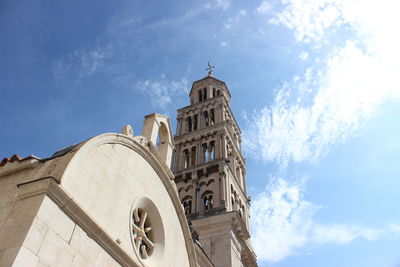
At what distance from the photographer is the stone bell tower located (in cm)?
2456

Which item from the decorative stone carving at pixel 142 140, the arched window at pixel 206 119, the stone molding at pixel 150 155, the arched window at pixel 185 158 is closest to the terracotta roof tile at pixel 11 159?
the stone molding at pixel 150 155

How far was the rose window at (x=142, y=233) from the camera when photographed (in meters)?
10.9

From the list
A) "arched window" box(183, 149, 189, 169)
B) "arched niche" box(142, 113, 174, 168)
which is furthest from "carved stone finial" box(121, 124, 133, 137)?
"arched window" box(183, 149, 189, 169)

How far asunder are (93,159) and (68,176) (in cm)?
126

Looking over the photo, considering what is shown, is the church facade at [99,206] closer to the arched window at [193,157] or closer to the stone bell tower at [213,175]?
the stone bell tower at [213,175]

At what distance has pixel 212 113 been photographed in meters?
37.9

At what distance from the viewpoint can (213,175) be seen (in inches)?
1186

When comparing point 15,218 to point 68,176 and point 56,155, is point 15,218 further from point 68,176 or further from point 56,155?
point 56,155

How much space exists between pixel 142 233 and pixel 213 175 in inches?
757

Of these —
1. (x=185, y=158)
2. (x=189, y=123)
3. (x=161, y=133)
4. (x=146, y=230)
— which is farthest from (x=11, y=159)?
(x=189, y=123)

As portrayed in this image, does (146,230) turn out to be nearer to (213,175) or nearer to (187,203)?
(187,203)

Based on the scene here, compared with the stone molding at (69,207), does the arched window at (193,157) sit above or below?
above

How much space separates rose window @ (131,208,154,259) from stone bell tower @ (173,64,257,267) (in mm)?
9748

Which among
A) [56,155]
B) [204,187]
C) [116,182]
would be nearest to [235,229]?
[204,187]
